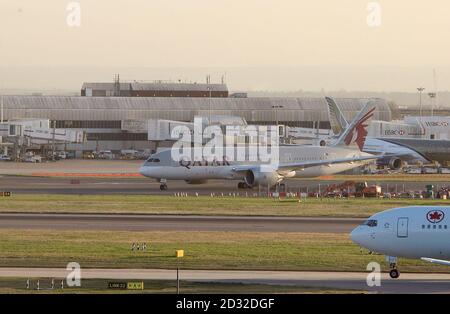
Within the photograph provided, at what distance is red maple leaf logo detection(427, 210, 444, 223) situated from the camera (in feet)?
174

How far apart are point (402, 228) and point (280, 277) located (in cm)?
665

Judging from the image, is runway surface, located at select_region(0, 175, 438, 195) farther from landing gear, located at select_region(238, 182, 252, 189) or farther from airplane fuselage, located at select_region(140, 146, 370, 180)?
airplane fuselage, located at select_region(140, 146, 370, 180)

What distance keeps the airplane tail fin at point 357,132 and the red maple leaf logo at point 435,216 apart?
7042cm

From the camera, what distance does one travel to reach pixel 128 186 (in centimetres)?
11938

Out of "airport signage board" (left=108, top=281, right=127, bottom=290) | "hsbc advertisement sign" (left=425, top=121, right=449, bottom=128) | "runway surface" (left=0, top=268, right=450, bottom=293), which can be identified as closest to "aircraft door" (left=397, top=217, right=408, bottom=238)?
"runway surface" (left=0, top=268, right=450, bottom=293)

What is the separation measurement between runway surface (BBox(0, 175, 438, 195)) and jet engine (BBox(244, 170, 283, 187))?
93 centimetres

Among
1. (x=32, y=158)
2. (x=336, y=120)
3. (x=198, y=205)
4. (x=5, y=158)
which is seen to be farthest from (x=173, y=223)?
(x=5, y=158)

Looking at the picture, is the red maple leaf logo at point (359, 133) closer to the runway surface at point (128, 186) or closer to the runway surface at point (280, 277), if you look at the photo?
the runway surface at point (128, 186)

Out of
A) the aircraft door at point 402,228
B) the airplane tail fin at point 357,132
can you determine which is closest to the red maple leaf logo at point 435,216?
the aircraft door at point 402,228

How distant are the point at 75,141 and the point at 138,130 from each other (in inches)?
557

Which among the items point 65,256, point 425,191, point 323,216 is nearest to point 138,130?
point 425,191

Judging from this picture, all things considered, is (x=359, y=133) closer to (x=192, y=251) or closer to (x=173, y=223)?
(x=173, y=223)

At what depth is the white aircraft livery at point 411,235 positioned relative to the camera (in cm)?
5281
